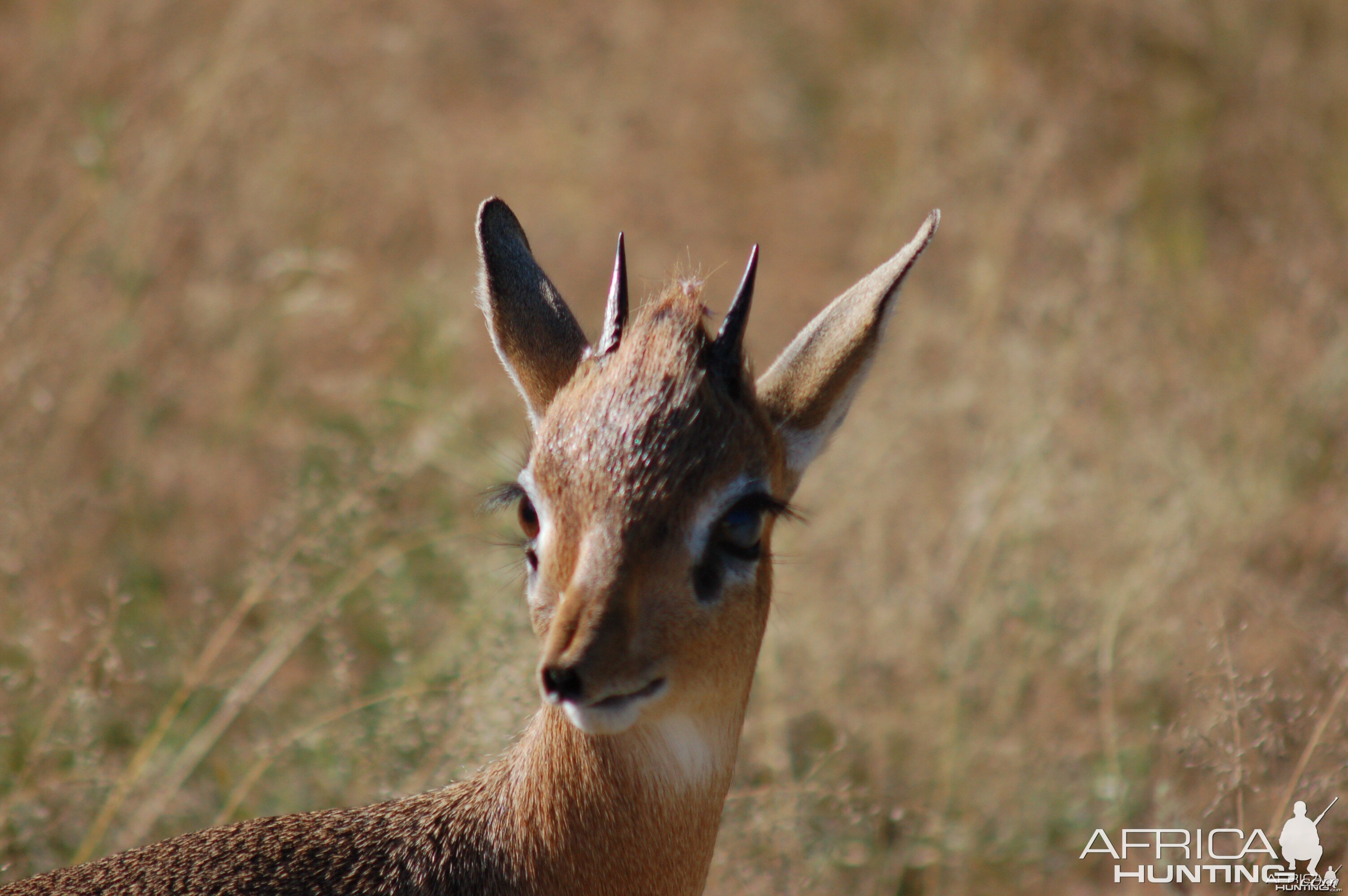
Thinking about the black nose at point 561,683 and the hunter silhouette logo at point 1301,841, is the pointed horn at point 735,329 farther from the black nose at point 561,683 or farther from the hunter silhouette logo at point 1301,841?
the hunter silhouette logo at point 1301,841

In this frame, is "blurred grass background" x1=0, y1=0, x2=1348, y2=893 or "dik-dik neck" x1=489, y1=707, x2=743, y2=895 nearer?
"dik-dik neck" x1=489, y1=707, x2=743, y2=895

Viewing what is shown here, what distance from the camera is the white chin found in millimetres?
2695

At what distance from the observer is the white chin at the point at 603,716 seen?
270 centimetres

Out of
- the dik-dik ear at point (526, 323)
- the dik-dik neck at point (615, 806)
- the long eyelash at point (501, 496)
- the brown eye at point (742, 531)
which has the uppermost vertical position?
the dik-dik ear at point (526, 323)

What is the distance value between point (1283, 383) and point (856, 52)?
15.2 ft

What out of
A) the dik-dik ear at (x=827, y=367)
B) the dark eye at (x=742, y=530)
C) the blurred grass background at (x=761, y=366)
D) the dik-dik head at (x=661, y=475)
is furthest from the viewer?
the blurred grass background at (x=761, y=366)

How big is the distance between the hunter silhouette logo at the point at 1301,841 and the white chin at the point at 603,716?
2372mm

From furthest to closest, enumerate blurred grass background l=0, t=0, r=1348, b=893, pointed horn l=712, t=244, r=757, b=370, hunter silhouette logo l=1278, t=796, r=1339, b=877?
blurred grass background l=0, t=0, r=1348, b=893 < hunter silhouette logo l=1278, t=796, r=1339, b=877 < pointed horn l=712, t=244, r=757, b=370

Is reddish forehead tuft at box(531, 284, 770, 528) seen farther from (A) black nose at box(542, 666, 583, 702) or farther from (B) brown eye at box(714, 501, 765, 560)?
(A) black nose at box(542, 666, 583, 702)

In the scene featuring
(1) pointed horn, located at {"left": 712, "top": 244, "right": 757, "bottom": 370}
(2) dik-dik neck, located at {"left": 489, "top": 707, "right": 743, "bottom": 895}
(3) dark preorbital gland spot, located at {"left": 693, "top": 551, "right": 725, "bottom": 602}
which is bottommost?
(2) dik-dik neck, located at {"left": 489, "top": 707, "right": 743, "bottom": 895}

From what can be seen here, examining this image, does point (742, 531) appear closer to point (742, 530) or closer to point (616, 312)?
point (742, 530)

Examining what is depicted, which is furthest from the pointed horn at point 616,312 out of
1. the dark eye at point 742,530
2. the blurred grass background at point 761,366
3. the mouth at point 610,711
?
the blurred grass background at point 761,366

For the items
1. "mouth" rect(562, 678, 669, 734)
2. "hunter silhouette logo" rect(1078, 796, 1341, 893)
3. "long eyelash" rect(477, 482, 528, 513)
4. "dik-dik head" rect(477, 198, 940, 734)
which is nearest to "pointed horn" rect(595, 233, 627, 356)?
"dik-dik head" rect(477, 198, 940, 734)

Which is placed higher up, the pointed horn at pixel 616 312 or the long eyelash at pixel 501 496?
the pointed horn at pixel 616 312
